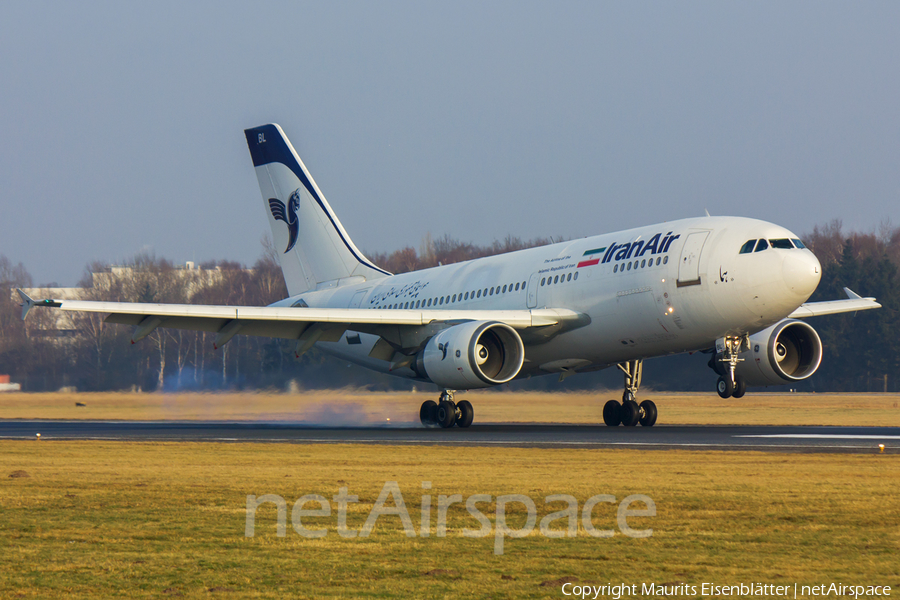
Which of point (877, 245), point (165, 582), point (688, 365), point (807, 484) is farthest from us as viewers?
point (877, 245)

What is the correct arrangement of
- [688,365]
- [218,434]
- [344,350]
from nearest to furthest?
[218,434], [344,350], [688,365]

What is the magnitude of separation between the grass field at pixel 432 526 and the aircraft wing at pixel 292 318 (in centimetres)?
1027

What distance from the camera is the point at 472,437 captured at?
78.0 feet

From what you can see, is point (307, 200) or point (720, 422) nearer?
point (720, 422)

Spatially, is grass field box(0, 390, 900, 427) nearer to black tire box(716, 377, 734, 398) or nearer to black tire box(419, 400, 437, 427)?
black tire box(419, 400, 437, 427)

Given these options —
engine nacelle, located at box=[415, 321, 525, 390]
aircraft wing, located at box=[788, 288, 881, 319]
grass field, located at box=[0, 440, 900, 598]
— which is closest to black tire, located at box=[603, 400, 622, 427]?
engine nacelle, located at box=[415, 321, 525, 390]

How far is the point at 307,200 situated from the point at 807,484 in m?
28.0

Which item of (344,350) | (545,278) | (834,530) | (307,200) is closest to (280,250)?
(307,200)

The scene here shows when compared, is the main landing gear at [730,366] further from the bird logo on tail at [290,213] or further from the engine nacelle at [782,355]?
the bird logo on tail at [290,213]

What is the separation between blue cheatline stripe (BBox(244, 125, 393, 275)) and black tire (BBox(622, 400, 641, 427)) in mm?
11635

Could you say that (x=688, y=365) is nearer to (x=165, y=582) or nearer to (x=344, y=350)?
(x=344, y=350)

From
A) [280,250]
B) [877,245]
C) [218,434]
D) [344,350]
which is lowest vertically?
[218,434]

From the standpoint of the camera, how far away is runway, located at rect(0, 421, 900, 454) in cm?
1998

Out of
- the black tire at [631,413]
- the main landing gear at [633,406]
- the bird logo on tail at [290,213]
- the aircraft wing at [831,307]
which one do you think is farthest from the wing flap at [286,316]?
the bird logo on tail at [290,213]
